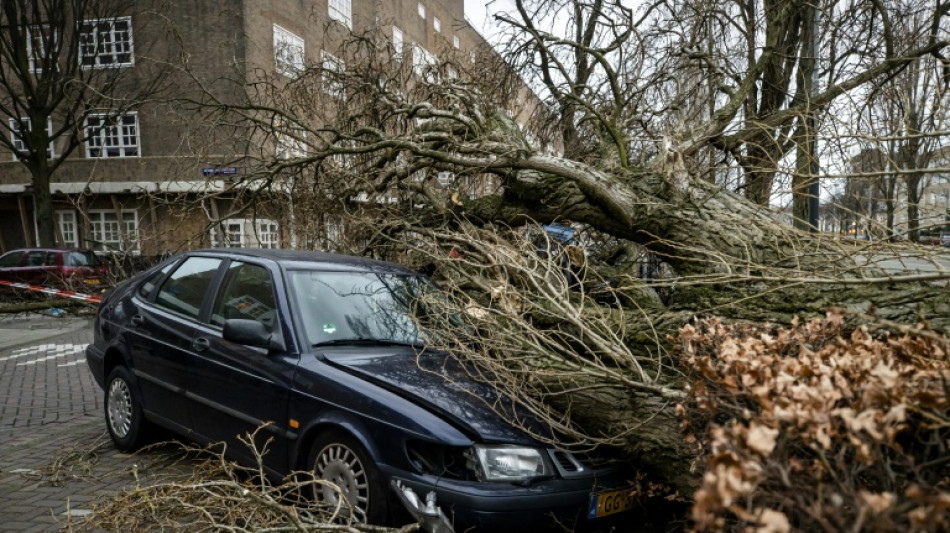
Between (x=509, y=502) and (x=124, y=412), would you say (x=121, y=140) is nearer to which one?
(x=124, y=412)

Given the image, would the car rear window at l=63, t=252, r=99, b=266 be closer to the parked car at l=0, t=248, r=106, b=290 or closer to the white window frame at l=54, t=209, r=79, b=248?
the parked car at l=0, t=248, r=106, b=290

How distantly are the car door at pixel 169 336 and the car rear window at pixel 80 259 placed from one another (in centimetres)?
1521

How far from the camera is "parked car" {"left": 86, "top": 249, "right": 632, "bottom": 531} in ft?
11.5

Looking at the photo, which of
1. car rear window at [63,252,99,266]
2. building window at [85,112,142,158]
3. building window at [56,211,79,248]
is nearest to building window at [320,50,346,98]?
car rear window at [63,252,99,266]

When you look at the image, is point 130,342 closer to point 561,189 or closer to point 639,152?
point 561,189

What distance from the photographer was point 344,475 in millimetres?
3738

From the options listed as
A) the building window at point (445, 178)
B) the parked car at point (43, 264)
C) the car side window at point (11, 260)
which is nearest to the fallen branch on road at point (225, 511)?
the building window at point (445, 178)

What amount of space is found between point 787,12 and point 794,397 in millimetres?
7978

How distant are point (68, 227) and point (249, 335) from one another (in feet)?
93.3

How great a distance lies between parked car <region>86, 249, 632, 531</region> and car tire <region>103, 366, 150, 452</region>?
0.01 metres

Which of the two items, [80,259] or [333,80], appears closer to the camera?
[333,80]

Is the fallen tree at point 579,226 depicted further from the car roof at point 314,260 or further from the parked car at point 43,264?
the parked car at point 43,264

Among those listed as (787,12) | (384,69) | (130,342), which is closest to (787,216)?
(787,12)

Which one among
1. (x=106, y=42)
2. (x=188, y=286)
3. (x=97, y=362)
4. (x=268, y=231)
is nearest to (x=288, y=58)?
(x=268, y=231)
